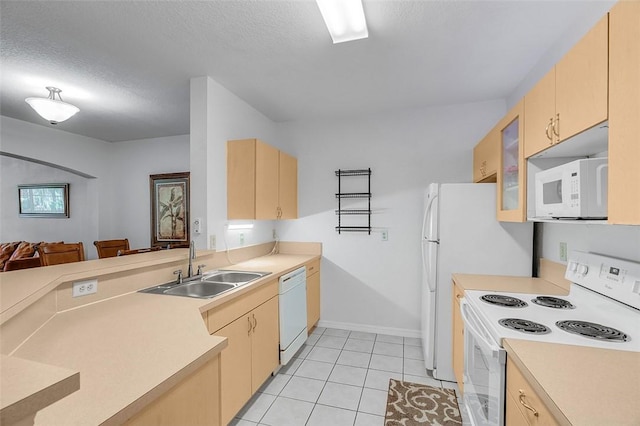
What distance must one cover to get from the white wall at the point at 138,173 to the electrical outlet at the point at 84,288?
3.21 metres

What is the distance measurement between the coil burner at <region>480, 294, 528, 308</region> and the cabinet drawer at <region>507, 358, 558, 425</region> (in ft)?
1.69

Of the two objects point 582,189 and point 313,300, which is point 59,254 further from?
point 582,189

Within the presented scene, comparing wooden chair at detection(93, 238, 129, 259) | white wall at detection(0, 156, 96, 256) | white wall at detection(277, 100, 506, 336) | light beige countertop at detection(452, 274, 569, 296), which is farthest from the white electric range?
white wall at detection(0, 156, 96, 256)

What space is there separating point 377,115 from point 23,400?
11.4 ft

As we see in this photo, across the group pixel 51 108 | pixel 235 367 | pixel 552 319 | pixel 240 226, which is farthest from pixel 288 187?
pixel 552 319

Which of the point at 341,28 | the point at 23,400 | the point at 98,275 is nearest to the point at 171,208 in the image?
the point at 98,275

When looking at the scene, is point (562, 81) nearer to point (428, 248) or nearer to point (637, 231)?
point (637, 231)

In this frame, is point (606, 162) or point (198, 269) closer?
point (606, 162)

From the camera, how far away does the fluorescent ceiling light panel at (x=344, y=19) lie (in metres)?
1.61

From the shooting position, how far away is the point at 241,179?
2.67 meters

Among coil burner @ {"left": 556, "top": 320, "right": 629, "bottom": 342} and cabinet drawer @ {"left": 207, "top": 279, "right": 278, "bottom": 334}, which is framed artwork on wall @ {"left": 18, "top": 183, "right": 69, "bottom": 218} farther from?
coil burner @ {"left": 556, "top": 320, "right": 629, "bottom": 342}

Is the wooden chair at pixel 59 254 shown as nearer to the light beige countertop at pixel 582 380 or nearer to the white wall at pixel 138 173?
the white wall at pixel 138 173

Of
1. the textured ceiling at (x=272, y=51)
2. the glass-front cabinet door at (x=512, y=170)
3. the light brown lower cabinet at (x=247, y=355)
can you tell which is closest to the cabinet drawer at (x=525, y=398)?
the glass-front cabinet door at (x=512, y=170)

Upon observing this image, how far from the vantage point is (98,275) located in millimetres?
1582
